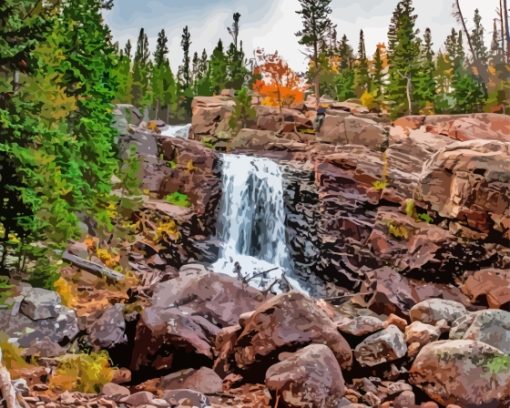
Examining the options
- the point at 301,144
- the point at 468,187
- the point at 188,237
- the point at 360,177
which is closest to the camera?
the point at 468,187

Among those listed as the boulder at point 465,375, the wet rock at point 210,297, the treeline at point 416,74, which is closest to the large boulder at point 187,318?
the wet rock at point 210,297

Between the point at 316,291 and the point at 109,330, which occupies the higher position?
the point at 109,330

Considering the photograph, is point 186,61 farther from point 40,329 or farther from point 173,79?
point 40,329

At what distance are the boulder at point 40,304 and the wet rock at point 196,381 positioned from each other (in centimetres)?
285

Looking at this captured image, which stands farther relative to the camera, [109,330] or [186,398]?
[109,330]

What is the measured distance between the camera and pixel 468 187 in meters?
20.0

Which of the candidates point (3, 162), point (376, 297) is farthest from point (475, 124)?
point (3, 162)

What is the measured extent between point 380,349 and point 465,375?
5.12 ft

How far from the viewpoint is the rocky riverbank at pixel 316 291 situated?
806cm

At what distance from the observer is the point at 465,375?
7.94m

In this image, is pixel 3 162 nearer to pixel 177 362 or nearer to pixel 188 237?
pixel 177 362

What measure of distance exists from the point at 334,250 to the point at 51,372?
1538cm

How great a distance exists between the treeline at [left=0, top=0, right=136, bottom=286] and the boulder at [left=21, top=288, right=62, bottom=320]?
0.79 metres

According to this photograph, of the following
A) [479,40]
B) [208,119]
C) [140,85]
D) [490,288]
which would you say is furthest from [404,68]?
[140,85]
